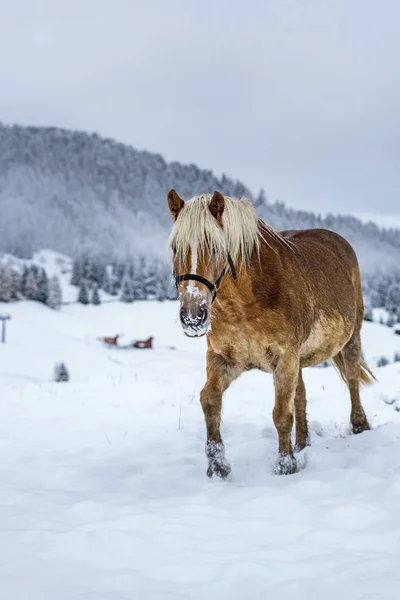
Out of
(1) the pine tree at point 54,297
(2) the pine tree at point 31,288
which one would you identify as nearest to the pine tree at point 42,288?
(2) the pine tree at point 31,288

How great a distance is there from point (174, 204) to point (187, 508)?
261 cm

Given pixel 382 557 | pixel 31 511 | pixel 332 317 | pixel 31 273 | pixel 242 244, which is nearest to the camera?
pixel 382 557

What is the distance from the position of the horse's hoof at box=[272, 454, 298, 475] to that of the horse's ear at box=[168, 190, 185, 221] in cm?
250

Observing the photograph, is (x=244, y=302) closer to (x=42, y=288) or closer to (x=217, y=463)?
(x=217, y=463)

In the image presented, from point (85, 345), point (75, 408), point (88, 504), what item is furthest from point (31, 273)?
point (88, 504)

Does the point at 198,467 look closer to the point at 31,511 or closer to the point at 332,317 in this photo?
the point at 31,511

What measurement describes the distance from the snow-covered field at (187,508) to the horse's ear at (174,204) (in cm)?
108

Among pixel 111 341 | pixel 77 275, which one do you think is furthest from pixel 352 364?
pixel 77 275

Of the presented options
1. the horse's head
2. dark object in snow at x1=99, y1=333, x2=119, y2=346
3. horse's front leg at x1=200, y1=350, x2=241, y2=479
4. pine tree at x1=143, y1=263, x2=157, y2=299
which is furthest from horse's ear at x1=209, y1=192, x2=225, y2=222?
pine tree at x1=143, y1=263, x2=157, y2=299

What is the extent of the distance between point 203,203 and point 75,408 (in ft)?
18.5

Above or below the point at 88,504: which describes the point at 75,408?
below

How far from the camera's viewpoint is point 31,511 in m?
3.66

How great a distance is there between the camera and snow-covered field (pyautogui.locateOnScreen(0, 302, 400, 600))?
2.57 meters

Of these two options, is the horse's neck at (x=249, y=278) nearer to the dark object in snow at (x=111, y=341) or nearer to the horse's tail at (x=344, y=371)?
the horse's tail at (x=344, y=371)
